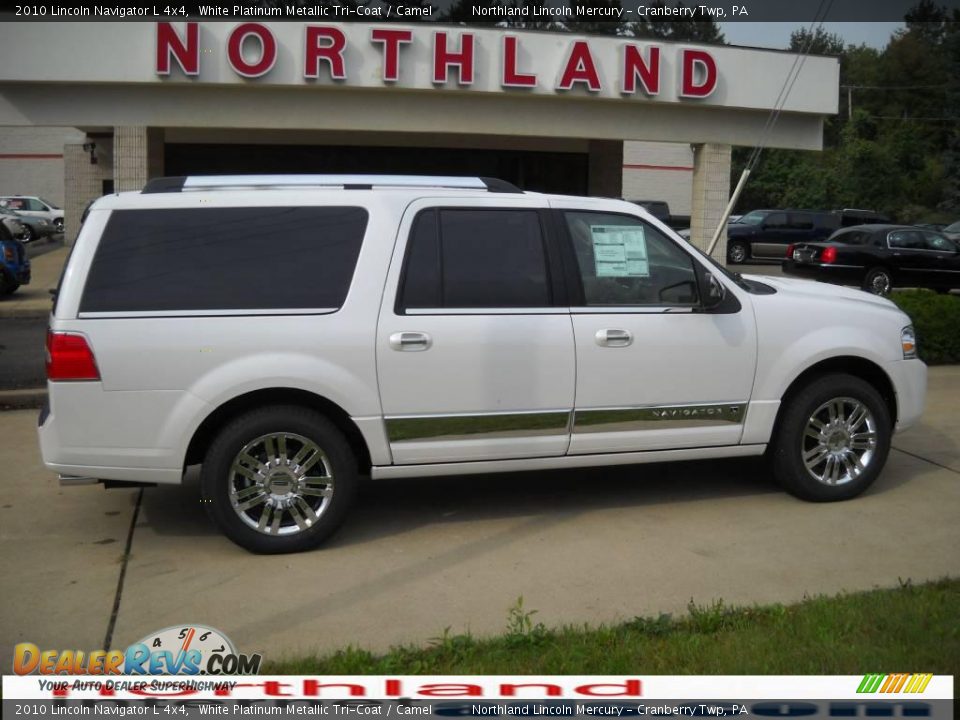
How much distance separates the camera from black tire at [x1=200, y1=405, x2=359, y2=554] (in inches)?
228

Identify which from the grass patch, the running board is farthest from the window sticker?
the grass patch

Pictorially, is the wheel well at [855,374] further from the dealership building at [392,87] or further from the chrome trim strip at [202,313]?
the dealership building at [392,87]

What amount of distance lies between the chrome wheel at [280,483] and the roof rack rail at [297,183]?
55.9 inches

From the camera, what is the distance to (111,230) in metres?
5.77

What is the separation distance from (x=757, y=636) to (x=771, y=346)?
Result: 7.85ft

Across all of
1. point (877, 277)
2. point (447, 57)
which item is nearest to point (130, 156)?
point (447, 57)

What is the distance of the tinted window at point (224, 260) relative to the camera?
5.75 metres

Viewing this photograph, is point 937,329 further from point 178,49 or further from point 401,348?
point 178,49

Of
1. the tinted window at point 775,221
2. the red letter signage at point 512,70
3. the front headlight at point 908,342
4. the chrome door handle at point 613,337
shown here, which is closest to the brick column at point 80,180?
the red letter signage at point 512,70

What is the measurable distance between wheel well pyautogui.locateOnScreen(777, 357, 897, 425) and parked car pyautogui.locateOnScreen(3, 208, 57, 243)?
3115 centimetres

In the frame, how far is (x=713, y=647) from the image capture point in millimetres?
4535

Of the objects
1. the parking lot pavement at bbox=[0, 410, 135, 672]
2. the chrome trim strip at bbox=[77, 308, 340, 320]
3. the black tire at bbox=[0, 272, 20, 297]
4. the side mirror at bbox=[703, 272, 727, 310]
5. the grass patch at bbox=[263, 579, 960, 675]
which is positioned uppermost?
the side mirror at bbox=[703, 272, 727, 310]

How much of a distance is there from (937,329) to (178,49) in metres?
11.6

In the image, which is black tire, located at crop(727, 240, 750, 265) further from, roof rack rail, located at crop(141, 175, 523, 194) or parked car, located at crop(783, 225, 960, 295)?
roof rack rail, located at crop(141, 175, 523, 194)
